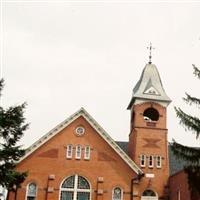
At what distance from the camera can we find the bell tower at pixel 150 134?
43656 mm

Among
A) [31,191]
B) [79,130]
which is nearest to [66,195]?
[31,191]

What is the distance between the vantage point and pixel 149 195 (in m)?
43.3

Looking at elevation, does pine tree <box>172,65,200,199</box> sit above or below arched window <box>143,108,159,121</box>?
below

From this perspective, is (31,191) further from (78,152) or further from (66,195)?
(78,152)

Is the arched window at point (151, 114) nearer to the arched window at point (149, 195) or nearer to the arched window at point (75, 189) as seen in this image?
the arched window at point (149, 195)

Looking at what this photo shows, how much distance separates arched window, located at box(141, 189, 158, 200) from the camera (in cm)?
4312

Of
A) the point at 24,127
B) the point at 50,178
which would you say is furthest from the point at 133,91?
the point at 24,127

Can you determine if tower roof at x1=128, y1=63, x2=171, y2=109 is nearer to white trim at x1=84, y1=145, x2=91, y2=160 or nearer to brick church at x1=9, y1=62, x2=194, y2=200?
brick church at x1=9, y1=62, x2=194, y2=200

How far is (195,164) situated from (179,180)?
1550 cm

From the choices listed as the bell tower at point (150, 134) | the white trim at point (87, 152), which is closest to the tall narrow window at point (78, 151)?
the white trim at point (87, 152)

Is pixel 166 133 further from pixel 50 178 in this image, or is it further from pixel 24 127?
pixel 24 127

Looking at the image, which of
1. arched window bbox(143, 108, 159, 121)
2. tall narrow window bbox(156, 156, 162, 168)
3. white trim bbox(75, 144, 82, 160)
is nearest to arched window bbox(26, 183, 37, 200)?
white trim bbox(75, 144, 82, 160)

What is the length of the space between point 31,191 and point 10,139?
11066mm

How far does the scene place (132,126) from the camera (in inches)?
1873
